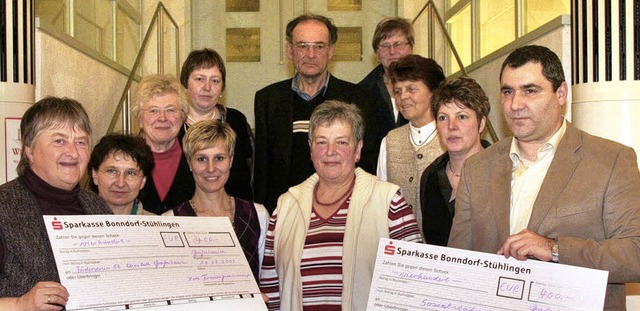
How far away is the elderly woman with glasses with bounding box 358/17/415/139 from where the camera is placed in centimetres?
495

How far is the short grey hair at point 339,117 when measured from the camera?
3.53 metres

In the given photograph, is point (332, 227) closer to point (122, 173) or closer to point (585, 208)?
point (122, 173)

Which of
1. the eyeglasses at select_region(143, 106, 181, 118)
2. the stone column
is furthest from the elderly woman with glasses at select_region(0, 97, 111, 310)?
the stone column

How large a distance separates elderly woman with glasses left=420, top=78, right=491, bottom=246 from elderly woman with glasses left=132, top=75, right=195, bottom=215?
4.24ft

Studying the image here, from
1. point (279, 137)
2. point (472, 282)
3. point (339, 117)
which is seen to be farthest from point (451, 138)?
point (279, 137)

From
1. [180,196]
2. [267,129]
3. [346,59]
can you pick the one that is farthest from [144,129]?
[346,59]

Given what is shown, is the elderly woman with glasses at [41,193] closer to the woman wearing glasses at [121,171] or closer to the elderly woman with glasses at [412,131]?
the woman wearing glasses at [121,171]

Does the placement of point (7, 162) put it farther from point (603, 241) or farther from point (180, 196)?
point (603, 241)

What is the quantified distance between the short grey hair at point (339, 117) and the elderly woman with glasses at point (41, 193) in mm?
1132

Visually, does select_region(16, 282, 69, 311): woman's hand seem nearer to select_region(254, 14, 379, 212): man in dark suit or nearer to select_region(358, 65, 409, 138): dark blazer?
select_region(254, 14, 379, 212): man in dark suit

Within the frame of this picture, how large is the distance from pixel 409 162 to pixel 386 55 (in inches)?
54.2

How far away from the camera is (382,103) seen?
16.3 ft

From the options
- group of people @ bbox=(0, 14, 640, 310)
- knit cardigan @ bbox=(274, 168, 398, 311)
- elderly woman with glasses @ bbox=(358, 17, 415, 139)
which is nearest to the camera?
group of people @ bbox=(0, 14, 640, 310)

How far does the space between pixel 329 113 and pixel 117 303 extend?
1.40 metres
